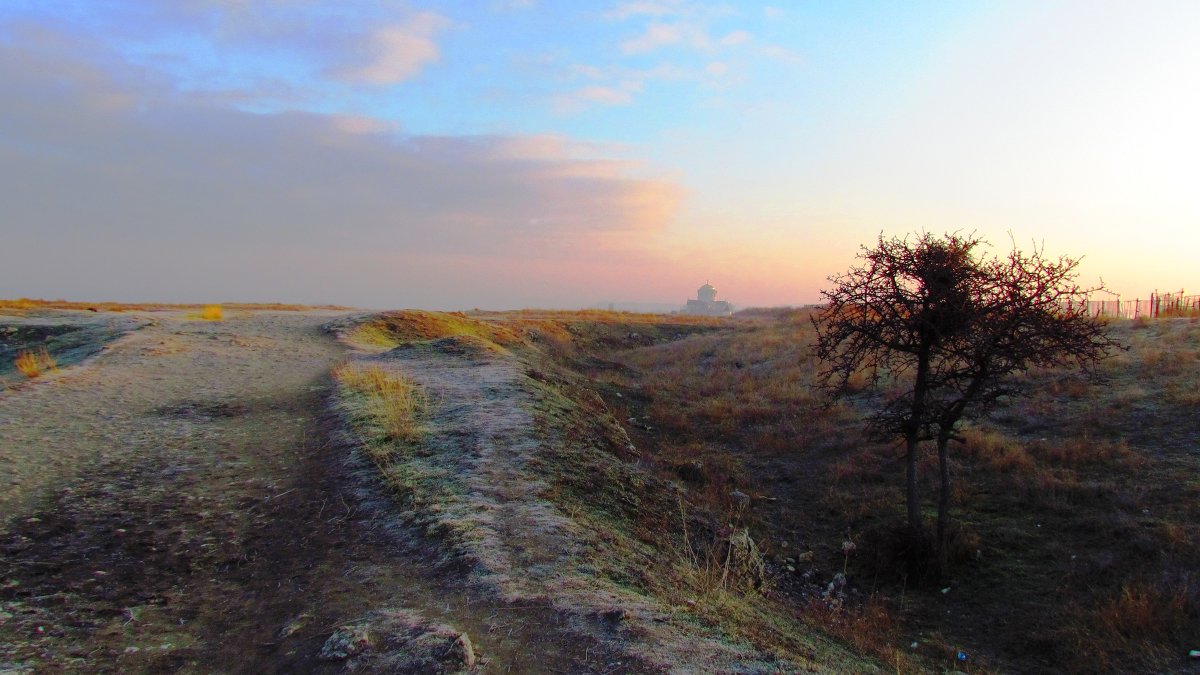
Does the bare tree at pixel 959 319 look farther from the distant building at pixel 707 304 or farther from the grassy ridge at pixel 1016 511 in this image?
the distant building at pixel 707 304

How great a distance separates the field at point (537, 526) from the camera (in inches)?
161

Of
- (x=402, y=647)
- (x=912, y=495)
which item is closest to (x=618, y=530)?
(x=402, y=647)

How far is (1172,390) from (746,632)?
44.1ft

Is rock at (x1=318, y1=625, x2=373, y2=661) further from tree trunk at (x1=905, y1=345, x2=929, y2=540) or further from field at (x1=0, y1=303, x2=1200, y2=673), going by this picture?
tree trunk at (x1=905, y1=345, x2=929, y2=540)

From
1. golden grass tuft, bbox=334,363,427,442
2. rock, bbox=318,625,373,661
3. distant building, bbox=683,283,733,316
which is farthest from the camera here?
distant building, bbox=683,283,733,316

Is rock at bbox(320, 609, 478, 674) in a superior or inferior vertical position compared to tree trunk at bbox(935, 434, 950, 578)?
superior

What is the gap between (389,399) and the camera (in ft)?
32.1

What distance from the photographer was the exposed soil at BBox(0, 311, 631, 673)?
384cm

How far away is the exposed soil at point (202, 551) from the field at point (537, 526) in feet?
0.09

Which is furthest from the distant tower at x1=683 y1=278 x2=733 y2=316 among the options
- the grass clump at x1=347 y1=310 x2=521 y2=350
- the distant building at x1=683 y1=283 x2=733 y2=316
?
the grass clump at x1=347 y1=310 x2=521 y2=350

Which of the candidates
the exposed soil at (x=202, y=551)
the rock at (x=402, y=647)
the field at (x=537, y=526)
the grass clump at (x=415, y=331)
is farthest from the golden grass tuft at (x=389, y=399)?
the grass clump at (x=415, y=331)

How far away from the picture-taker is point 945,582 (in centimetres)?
852

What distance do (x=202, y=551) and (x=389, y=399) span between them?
454 centimetres

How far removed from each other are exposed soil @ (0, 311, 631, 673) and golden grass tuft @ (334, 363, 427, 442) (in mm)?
764
